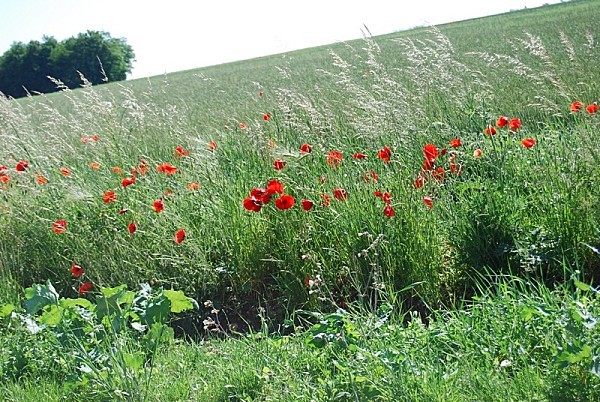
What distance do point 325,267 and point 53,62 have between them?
56773mm

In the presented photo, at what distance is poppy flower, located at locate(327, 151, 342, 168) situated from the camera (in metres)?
3.82

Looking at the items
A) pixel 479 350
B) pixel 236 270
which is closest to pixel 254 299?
pixel 236 270

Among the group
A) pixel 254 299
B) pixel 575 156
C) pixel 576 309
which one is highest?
pixel 575 156

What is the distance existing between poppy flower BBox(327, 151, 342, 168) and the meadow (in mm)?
21

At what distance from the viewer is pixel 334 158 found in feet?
12.7

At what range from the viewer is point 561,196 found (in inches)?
129

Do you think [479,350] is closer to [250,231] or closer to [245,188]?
[250,231]

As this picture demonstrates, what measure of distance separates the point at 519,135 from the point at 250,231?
6.24 feet

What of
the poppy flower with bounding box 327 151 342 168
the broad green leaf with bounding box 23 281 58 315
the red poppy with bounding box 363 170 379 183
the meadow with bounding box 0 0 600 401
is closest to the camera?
the meadow with bounding box 0 0 600 401

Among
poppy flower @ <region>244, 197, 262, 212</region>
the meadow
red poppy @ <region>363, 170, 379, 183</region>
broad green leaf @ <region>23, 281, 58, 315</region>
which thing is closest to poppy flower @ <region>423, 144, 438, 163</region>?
the meadow

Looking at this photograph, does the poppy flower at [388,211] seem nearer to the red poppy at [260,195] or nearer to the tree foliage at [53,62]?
the red poppy at [260,195]

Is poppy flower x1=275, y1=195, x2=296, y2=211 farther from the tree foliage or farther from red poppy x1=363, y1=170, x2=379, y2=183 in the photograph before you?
the tree foliage

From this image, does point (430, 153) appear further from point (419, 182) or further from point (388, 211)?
point (388, 211)

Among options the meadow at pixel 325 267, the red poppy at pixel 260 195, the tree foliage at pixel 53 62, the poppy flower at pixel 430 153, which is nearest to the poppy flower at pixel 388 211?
the meadow at pixel 325 267
